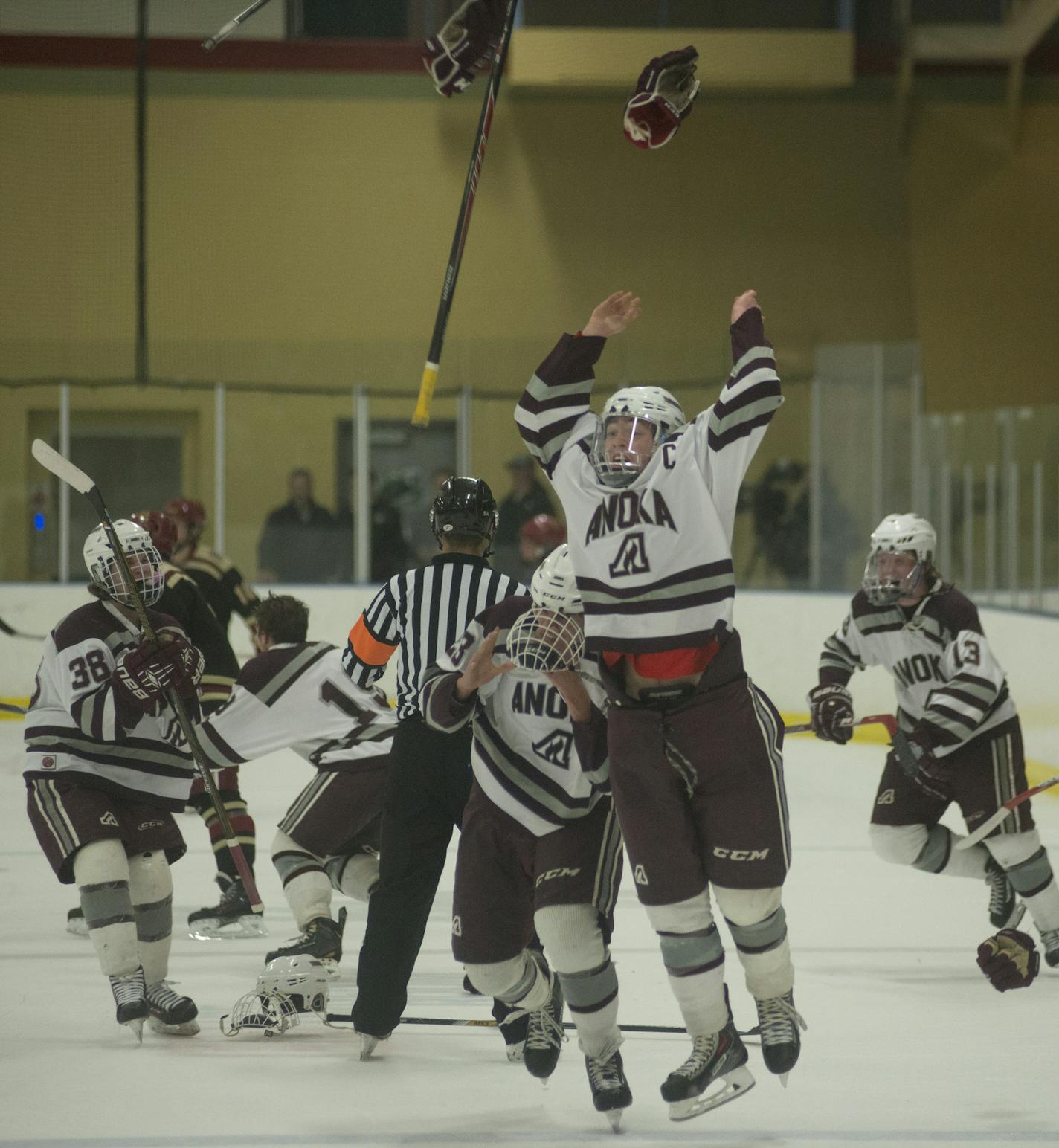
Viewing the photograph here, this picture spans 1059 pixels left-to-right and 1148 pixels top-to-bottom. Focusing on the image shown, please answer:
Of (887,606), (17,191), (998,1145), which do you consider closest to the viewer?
(998,1145)

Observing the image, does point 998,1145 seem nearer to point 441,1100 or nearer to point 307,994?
→ point 441,1100

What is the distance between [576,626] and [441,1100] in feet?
3.11

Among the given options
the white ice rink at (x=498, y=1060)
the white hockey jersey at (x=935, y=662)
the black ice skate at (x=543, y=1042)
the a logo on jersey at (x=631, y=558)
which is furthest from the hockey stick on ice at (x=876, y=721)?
the a logo on jersey at (x=631, y=558)

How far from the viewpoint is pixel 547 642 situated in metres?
2.95

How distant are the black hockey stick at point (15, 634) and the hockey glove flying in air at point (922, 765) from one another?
511 centimetres

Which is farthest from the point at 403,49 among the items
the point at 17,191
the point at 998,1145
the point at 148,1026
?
the point at 998,1145

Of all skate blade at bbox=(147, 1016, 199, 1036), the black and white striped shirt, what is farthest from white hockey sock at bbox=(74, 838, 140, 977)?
the black and white striped shirt

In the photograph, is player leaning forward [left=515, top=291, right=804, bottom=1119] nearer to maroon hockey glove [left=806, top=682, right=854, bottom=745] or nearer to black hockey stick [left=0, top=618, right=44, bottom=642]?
maroon hockey glove [left=806, top=682, right=854, bottom=745]

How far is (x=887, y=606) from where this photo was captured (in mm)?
4574

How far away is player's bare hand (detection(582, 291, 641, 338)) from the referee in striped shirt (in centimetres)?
A: 55

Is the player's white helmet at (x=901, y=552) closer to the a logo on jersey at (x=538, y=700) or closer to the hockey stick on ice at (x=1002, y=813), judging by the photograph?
the hockey stick on ice at (x=1002, y=813)

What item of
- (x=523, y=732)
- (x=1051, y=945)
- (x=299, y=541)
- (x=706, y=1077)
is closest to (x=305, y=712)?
(x=523, y=732)

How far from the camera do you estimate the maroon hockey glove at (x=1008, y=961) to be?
3.91 m

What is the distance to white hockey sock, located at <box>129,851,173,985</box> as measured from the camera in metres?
3.69
